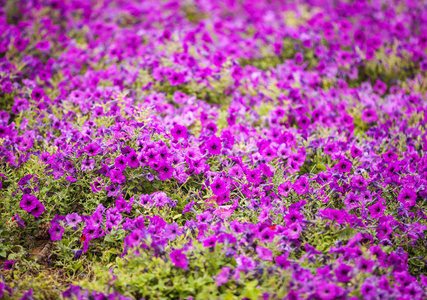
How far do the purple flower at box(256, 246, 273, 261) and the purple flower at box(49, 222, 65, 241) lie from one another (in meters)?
1.56

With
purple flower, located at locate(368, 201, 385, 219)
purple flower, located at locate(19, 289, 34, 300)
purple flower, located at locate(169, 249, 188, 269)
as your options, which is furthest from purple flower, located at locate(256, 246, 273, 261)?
purple flower, located at locate(19, 289, 34, 300)

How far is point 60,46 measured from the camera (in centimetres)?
573

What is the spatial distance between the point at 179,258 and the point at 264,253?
585mm

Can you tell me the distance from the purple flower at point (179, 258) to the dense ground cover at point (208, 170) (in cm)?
2

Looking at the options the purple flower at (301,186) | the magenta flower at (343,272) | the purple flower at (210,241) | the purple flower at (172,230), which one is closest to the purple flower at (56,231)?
the purple flower at (172,230)

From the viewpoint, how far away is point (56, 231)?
2.93m

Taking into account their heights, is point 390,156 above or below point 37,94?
below

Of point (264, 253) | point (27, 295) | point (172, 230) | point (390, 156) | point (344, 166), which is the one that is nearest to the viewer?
point (27, 295)

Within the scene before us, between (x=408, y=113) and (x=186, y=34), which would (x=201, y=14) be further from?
(x=408, y=113)

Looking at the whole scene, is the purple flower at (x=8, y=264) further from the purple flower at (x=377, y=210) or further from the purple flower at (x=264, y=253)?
the purple flower at (x=377, y=210)

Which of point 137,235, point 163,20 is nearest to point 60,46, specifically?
point 163,20

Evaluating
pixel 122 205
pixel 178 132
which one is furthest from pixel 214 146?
pixel 122 205

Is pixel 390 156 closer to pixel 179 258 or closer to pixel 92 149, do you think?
pixel 179 258

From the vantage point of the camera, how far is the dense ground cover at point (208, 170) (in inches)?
100.0
